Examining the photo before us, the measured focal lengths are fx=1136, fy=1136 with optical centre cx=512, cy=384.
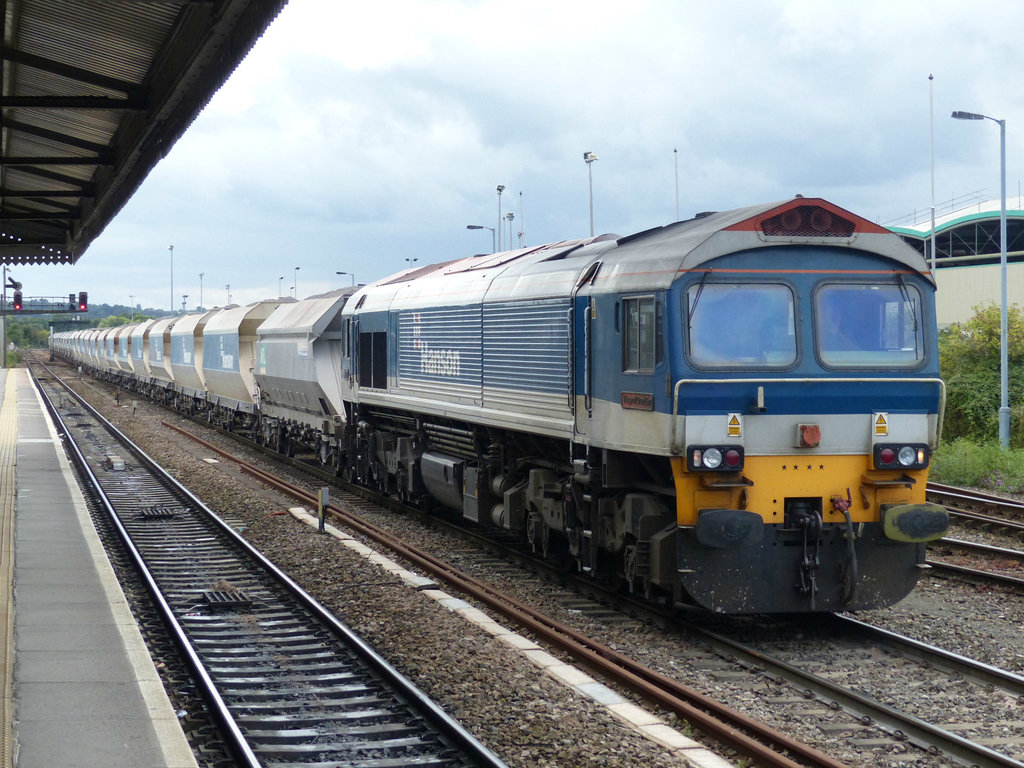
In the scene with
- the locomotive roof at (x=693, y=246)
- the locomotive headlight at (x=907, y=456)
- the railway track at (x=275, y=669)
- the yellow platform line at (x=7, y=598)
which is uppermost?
the locomotive roof at (x=693, y=246)

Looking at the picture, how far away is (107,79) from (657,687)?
8027 mm

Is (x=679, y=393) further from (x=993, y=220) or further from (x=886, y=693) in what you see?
(x=993, y=220)

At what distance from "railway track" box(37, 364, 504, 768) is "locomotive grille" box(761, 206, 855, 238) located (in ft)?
16.3

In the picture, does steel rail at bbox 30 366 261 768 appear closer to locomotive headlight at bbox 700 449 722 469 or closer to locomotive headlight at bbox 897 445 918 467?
locomotive headlight at bbox 700 449 722 469

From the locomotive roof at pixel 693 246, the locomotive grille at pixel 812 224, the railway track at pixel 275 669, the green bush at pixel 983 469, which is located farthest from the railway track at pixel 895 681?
the green bush at pixel 983 469

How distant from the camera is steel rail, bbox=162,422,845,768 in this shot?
23.1 ft

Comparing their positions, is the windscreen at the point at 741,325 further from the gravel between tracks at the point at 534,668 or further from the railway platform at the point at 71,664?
the railway platform at the point at 71,664

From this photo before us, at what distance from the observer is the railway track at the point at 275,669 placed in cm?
746

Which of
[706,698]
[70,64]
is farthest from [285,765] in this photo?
[70,64]

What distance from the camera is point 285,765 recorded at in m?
7.16

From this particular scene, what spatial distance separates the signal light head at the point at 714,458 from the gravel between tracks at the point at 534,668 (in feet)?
5.30

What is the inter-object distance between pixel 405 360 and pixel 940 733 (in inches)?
431

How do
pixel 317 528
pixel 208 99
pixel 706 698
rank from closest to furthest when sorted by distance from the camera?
pixel 706 698
pixel 208 99
pixel 317 528

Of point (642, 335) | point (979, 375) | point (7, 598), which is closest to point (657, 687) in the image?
point (642, 335)
